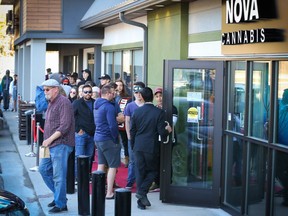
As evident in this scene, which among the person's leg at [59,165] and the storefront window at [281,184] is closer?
the storefront window at [281,184]

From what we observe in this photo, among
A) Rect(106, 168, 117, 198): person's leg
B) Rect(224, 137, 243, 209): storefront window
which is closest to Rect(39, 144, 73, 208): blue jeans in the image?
Rect(106, 168, 117, 198): person's leg

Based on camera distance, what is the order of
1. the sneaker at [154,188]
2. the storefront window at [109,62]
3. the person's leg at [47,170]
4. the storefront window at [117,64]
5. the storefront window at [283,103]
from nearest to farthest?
the storefront window at [283,103] < the person's leg at [47,170] < the sneaker at [154,188] < the storefront window at [117,64] < the storefront window at [109,62]

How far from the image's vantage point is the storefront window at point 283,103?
308 inches

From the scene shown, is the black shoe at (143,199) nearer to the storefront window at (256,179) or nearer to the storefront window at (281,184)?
the storefront window at (256,179)

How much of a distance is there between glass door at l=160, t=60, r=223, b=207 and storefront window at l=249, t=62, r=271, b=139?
39.1 inches

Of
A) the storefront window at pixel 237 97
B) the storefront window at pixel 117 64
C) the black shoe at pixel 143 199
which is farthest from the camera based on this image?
the storefront window at pixel 117 64

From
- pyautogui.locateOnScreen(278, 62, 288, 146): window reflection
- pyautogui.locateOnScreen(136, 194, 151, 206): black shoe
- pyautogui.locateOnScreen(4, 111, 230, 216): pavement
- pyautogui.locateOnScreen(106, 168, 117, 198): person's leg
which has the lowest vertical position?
pyautogui.locateOnScreen(4, 111, 230, 216): pavement

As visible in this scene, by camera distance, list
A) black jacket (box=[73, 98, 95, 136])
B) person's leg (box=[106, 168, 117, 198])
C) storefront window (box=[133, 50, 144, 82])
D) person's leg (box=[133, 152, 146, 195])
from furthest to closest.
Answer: storefront window (box=[133, 50, 144, 82]) → black jacket (box=[73, 98, 95, 136]) → person's leg (box=[106, 168, 117, 198]) → person's leg (box=[133, 152, 146, 195])

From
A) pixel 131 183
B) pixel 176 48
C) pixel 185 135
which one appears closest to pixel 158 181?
pixel 131 183

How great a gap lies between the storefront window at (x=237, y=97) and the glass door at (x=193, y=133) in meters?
0.17

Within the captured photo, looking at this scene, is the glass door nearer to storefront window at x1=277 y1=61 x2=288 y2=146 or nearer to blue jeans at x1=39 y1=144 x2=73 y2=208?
blue jeans at x1=39 y1=144 x2=73 y2=208

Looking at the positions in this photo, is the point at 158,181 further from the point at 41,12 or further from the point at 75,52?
the point at 75,52

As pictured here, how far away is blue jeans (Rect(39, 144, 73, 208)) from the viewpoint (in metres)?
9.36

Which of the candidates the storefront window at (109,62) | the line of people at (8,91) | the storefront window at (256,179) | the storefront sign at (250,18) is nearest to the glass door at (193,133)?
the storefront sign at (250,18)
